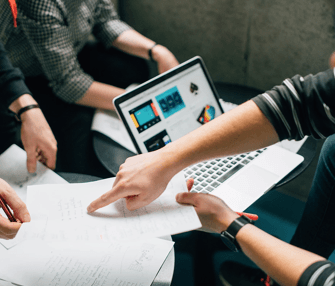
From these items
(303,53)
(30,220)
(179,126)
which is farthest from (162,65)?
(30,220)

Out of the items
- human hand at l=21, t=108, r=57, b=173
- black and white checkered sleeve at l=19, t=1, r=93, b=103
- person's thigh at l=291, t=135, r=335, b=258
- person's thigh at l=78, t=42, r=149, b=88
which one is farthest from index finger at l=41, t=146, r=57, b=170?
person's thigh at l=291, t=135, r=335, b=258

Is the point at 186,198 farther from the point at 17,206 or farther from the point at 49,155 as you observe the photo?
the point at 49,155

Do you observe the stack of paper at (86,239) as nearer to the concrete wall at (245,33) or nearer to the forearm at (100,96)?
the forearm at (100,96)

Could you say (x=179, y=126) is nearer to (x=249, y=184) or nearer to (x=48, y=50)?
(x=249, y=184)

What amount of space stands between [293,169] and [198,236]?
524mm

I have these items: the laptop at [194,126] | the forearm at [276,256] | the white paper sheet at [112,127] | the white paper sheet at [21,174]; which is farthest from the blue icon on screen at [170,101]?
the forearm at [276,256]

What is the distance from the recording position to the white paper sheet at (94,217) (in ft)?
1.96

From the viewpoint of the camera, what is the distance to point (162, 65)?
4.60 ft

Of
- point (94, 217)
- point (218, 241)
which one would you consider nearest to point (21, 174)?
point (94, 217)

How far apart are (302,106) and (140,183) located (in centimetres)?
42

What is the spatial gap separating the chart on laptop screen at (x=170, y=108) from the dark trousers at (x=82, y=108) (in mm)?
290

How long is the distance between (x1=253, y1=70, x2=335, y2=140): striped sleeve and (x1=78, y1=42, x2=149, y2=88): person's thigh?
3.09 feet

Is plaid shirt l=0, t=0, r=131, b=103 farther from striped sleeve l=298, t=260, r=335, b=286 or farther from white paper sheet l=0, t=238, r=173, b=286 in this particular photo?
striped sleeve l=298, t=260, r=335, b=286

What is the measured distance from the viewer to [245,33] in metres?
1.64
